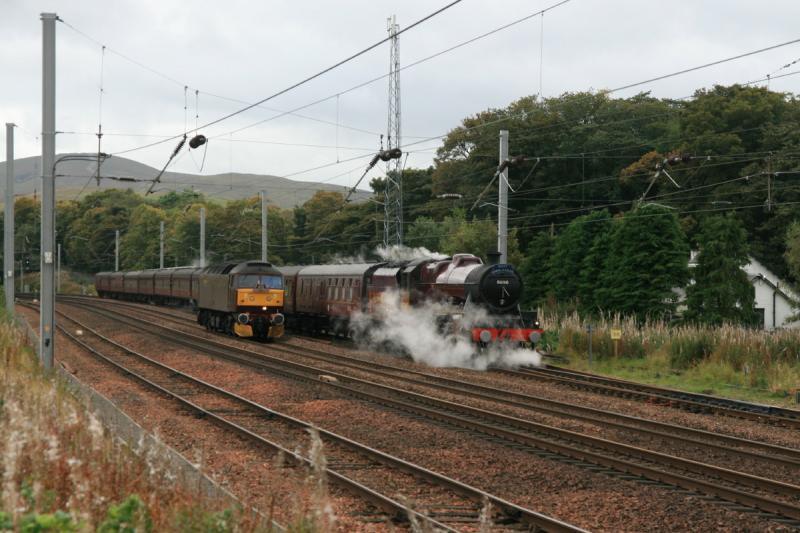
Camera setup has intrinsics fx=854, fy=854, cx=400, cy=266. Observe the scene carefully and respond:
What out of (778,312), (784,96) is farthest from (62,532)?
(784,96)

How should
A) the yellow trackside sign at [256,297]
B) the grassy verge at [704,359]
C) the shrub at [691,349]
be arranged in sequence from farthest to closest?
the yellow trackside sign at [256,297]
the shrub at [691,349]
the grassy verge at [704,359]

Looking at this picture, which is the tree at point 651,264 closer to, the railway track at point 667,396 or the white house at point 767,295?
the white house at point 767,295

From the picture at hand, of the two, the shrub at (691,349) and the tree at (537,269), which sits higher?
the tree at (537,269)

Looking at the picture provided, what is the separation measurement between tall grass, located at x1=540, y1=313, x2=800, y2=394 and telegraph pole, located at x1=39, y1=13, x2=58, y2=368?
52.0 ft

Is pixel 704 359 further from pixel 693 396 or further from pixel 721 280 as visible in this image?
pixel 721 280

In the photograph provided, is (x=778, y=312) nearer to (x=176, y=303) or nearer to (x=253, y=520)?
(x=176, y=303)

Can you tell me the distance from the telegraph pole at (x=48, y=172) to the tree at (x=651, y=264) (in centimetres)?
3101

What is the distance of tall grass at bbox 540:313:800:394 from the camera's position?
67.3 feet

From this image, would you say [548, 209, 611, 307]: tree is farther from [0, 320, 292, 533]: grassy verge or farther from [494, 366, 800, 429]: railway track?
[0, 320, 292, 533]: grassy verge

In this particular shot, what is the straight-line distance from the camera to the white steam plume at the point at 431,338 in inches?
1005

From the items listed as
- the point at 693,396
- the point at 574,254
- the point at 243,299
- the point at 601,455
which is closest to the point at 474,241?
the point at 574,254

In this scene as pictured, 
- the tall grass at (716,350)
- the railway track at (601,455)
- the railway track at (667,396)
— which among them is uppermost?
the tall grass at (716,350)

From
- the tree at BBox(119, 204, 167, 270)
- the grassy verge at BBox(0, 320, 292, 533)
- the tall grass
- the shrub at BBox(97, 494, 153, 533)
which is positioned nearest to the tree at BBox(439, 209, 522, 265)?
the tall grass

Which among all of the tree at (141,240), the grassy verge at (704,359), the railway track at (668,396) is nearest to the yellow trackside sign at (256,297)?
the grassy verge at (704,359)
